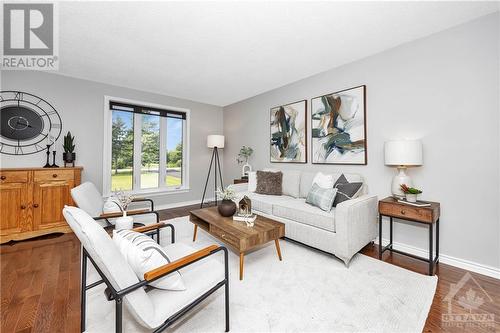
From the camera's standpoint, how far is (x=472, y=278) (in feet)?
6.85

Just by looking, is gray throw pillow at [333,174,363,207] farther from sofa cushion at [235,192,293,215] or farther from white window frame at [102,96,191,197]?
white window frame at [102,96,191,197]

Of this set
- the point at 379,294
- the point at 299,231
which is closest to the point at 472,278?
the point at 379,294

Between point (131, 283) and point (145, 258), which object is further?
point (145, 258)

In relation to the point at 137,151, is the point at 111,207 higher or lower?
lower

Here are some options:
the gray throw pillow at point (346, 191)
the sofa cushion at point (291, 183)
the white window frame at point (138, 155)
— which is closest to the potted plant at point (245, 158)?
the sofa cushion at point (291, 183)

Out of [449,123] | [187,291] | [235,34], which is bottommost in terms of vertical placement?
[187,291]

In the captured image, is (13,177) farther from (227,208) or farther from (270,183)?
(270,183)

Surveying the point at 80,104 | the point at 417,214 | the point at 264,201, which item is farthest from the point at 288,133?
the point at 80,104

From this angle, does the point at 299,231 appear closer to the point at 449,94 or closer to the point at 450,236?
the point at 450,236

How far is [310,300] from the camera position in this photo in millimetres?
1747

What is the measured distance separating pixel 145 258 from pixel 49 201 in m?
3.16

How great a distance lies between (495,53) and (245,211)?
3.10 meters

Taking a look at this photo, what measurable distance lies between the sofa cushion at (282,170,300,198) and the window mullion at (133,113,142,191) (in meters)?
3.24

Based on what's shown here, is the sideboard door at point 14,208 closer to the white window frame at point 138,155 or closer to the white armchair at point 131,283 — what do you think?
the white window frame at point 138,155
